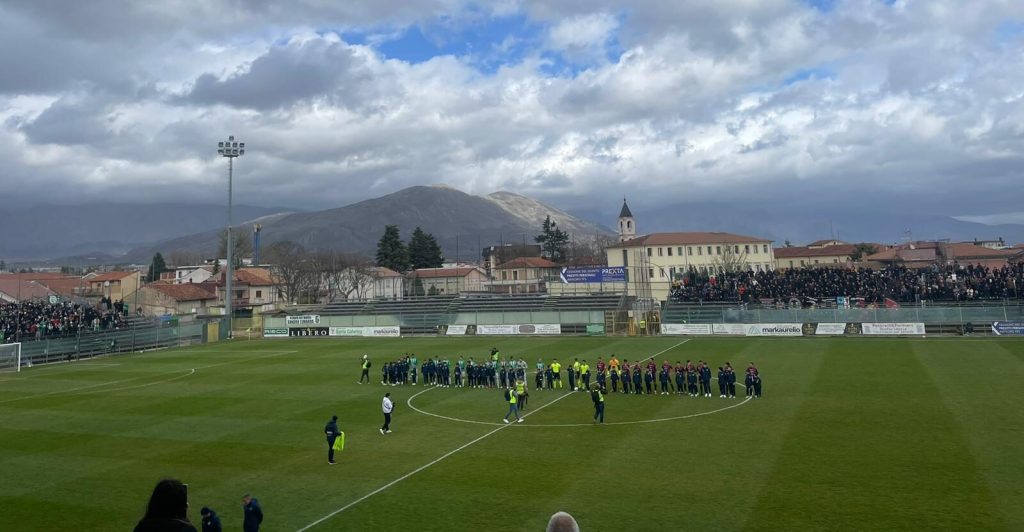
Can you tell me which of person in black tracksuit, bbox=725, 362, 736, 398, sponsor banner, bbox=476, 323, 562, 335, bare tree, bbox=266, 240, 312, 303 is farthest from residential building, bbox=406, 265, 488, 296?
person in black tracksuit, bbox=725, 362, 736, 398

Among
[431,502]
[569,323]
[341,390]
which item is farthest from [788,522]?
[569,323]

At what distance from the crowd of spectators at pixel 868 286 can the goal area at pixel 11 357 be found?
51.5m

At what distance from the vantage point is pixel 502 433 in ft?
65.1

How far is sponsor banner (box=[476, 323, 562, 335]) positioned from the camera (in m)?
53.8

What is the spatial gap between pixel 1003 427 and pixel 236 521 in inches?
818

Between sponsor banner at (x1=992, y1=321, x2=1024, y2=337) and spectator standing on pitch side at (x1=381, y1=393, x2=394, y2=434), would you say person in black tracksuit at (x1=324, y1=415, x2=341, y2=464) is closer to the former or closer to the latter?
spectator standing on pitch side at (x1=381, y1=393, x2=394, y2=434)

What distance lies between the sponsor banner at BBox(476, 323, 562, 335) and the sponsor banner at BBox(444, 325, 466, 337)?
4.92ft

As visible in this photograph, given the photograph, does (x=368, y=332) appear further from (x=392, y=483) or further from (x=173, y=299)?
(x=392, y=483)

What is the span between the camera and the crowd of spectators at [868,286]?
158 feet

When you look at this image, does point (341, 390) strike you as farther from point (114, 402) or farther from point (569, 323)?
point (569, 323)

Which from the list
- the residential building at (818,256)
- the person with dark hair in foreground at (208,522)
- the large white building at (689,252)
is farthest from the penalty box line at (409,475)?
the residential building at (818,256)

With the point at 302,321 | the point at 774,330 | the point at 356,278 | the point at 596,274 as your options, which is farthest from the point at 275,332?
the point at 774,330

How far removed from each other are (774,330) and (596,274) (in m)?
19.3

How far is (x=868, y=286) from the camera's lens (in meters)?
53.0
